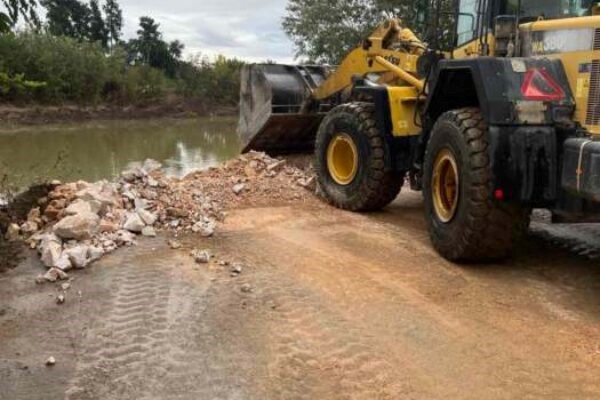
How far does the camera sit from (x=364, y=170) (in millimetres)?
7684

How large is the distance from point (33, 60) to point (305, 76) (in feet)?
100

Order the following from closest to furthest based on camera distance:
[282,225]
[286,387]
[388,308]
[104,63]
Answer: [286,387], [388,308], [282,225], [104,63]

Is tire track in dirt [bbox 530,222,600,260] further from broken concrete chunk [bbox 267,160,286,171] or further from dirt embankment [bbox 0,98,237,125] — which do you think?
dirt embankment [bbox 0,98,237,125]

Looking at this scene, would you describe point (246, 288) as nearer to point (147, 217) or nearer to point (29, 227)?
point (147, 217)

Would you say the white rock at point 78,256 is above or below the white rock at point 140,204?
below

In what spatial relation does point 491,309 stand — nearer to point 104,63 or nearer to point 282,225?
point 282,225

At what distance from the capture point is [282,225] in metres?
7.16

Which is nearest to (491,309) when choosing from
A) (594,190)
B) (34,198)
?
(594,190)

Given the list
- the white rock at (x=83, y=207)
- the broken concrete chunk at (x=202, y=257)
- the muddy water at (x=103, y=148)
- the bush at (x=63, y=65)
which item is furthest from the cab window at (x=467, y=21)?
the bush at (x=63, y=65)

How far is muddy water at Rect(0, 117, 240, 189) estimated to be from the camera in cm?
1438

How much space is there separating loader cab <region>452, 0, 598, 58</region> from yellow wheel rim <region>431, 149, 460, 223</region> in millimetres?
1043

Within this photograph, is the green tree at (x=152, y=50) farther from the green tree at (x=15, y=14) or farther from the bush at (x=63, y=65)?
the green tree at (x=15, y=14)

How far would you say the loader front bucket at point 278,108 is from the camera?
1016cm

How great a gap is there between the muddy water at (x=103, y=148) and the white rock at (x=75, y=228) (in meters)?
3.63
